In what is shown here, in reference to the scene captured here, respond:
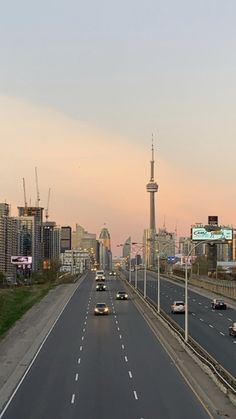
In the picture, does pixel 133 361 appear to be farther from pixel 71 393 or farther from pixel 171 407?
pixel 171 407

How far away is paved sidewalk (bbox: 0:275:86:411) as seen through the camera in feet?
108

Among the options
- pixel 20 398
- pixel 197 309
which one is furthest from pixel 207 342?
pixel 197 309

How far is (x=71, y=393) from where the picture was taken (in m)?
28.4

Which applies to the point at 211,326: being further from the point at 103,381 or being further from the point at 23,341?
the point at 103,381

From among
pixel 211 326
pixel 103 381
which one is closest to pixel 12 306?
pixel 211 326

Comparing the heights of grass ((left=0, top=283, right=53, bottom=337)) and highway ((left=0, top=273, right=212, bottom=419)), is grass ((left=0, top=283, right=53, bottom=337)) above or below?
below

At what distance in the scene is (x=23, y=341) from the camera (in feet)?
162

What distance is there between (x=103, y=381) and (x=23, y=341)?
19.3 m

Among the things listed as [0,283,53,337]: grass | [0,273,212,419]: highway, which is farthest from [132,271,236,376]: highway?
[0,283,53,337]: grass

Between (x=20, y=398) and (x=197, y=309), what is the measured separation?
174ft

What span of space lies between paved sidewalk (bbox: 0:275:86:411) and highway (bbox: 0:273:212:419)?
70 centimetres

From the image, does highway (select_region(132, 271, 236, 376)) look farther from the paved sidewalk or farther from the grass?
the grass

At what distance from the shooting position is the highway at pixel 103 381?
80.5 feet

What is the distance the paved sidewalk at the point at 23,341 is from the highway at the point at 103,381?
27.7 inches
